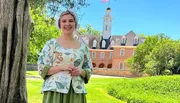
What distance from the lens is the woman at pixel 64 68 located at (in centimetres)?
333

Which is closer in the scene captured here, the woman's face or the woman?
the woman

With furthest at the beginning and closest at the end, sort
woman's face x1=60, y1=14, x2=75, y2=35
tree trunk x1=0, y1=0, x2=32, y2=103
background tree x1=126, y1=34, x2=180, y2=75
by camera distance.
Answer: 1. background tree x1=126, y1=34, x2=180, y2=75
2. tree trunk x1=0, y1=0, x2=32, y2=103
3. woman's face x1=60, y1=14, x2=75, y2=35

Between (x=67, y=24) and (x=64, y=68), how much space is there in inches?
17.5

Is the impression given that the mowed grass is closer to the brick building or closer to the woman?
the woman

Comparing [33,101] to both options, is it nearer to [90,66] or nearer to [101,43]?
[90,66]

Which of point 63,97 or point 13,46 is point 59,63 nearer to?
point 63,97

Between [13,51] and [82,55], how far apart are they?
151cm

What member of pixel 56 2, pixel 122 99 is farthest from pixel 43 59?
pixel 122 99

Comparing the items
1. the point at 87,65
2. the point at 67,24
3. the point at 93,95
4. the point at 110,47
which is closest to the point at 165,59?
the point at 93,95

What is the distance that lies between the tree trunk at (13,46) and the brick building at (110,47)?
42.2 m

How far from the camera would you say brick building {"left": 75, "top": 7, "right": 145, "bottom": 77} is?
49469mm

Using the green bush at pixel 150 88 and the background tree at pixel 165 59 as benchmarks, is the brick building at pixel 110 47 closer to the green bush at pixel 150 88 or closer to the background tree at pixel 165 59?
the background tree at pixel 165 59

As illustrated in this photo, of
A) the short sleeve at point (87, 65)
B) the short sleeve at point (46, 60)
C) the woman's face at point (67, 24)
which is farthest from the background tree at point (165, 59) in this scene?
the short sleeve at point (46, 60)

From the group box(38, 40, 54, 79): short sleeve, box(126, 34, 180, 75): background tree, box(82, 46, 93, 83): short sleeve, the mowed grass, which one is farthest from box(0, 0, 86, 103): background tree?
box(126, 34, 180, 75): background tree
